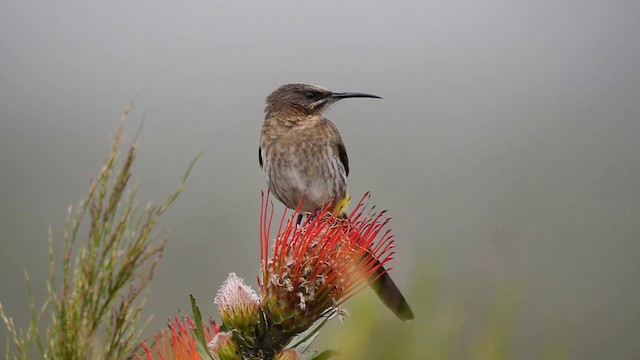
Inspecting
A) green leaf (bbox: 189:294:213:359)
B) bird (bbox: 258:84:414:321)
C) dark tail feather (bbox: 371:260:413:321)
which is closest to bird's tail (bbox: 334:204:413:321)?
dark tail feather (bbox: 371:260:413:321)

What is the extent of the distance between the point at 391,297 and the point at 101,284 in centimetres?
88

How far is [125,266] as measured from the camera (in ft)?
5.94

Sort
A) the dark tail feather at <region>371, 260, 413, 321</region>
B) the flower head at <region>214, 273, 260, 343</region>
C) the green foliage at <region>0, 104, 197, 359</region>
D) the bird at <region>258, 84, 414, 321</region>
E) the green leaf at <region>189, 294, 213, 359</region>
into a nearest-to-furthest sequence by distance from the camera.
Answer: the green foliage at <region>0, 104, 197, 359</region> → the green leaf at <region>189, 294, 213, 359</region> → the flower head at <region>214, 273, 260, 343</region> → the dark tail feather at <region>371, 260, 413, 321</region> → the bird at <region>258, 84, 414, 321</region>

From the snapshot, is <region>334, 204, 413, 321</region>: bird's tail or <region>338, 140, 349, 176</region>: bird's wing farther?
<region>338, 140, 349, 176</region>: bird's wing

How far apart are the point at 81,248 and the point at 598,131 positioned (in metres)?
49.9

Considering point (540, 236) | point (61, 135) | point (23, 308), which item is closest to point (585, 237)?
point (540, 236)

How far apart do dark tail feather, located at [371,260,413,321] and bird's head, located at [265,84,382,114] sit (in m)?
2.43

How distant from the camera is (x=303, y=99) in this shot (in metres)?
4.99

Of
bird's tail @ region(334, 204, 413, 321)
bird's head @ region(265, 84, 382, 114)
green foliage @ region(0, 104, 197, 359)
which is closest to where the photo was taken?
green foliage @ region(0, 104, 197, 359)

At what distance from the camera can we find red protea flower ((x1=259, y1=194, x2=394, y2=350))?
6.47 ft

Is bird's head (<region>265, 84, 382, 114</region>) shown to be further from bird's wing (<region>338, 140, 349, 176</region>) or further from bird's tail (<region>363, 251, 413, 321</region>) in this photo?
bird's tail (<region>363, 251, 413, 321</region>)

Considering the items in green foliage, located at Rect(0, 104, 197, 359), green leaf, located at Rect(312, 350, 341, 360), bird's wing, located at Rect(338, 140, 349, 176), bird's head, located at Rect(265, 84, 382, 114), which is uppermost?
bird's head, located at Rect(265, 84, 382, 114)

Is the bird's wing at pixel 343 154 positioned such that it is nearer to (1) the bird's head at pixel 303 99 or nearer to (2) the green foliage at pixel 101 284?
(1) the bird's head at pixel 303 99

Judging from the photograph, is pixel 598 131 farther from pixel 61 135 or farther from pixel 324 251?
pixel 324 251
